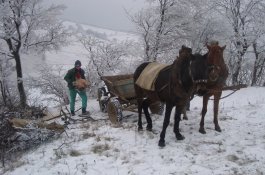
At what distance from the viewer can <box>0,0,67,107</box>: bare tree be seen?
706 inches

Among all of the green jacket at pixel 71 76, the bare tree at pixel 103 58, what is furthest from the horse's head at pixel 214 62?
the bare tree at pixel 103 58

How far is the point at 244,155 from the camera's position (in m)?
6.27

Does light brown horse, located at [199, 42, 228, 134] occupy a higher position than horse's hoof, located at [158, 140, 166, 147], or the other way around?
light brown horse, located at [199, 42, 228, 134]

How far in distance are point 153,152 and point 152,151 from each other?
54mm

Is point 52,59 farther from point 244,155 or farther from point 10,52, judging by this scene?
point 244,155

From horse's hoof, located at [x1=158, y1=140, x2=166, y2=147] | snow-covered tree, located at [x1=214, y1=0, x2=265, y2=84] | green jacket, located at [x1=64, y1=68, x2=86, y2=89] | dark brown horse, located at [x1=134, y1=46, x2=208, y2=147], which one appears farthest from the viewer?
snow-covered tree, located at [x1=214, y1=0, x2=265, y2=84]

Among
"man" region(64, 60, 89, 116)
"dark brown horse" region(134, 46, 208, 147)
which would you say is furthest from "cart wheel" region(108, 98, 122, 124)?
"dark brown horse" region(134, 46, 208, 147)

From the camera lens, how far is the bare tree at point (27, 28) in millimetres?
17938

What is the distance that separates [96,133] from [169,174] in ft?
9.61

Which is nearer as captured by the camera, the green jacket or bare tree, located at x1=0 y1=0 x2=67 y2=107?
the green jacket

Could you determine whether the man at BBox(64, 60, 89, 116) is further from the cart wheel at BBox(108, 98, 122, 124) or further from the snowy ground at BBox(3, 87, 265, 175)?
the snowy ground at BBox(3, 87, 265, 175)

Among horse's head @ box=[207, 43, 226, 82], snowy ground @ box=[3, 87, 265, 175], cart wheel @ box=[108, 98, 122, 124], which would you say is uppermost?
horse's head @ box=[207, 43, 226, 82]

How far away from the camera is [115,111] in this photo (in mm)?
9281

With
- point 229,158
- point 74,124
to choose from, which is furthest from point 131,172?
point 74,124
